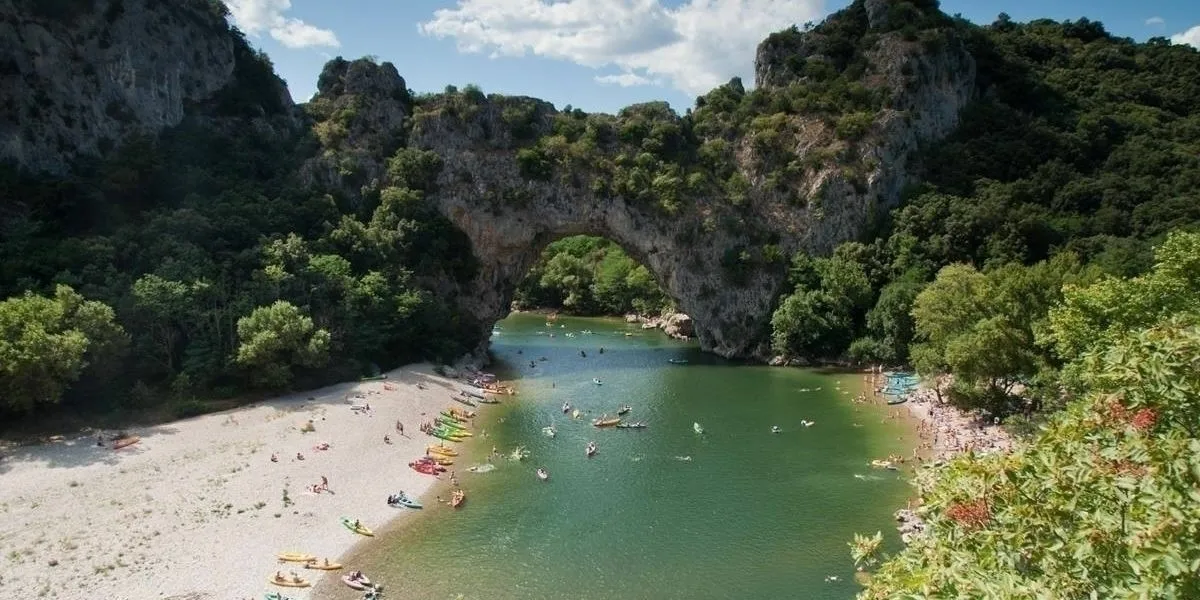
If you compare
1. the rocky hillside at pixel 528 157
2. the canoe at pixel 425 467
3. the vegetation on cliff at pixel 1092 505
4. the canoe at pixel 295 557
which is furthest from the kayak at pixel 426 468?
the vegetation on cliff at pixel 1092 505

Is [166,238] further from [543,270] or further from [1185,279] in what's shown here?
[543,270]

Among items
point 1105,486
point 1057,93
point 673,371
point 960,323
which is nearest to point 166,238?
point 673,371

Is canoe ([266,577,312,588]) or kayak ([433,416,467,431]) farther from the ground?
kayak ([433,416,467,431])

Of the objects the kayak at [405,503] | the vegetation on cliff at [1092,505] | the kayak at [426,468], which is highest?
the vegetation on cliff at [1092,505]

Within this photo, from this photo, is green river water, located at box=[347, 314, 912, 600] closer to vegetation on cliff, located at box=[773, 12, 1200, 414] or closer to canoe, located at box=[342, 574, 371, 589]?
canoe, located at box=[342, 574, 371, 589]

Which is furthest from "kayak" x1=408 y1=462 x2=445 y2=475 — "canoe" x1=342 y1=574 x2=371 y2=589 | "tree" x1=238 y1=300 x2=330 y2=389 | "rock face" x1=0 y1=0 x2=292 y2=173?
"rock face" x1=0 y1=0 x2=292 y2=173

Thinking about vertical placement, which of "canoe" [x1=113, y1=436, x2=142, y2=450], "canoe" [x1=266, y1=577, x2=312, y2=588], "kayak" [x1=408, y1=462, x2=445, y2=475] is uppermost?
"canoe" [x1=113, y1=436, x2=142, y2=450]

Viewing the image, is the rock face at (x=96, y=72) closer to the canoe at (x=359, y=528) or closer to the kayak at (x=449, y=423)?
→ the kayak at (x=449, y=423)
